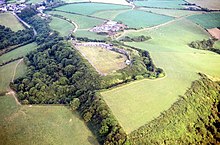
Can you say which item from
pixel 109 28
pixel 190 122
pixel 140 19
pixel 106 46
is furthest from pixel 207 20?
pixel 190 122

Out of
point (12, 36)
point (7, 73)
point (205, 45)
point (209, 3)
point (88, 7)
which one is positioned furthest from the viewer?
point (209, 3)

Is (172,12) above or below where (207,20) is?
below

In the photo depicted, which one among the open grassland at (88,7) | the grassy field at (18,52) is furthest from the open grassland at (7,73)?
the open grassland at (88,7)

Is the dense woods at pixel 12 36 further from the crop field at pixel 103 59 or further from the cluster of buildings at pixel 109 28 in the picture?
the crop field at pixel 103 59

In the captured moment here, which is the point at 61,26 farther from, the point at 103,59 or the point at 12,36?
the point at 103,59

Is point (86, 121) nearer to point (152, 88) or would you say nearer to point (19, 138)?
point (19, 138)

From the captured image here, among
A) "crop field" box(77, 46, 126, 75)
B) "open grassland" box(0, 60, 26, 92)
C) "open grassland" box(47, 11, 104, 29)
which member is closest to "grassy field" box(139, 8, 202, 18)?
"open grassland" box(47, 11, 104, 29)

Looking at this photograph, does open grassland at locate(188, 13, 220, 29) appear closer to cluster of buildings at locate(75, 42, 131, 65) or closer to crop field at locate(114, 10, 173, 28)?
crop field at locate(114, 10, 173, 28)
